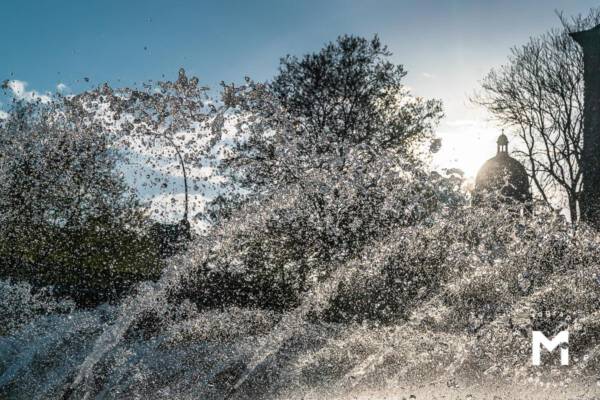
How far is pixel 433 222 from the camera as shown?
14.1m

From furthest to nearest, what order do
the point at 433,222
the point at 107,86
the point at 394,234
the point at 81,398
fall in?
1. the point at 107,86
2. the point at 394,234
3. the point at 433,222
4. the point at 81,398

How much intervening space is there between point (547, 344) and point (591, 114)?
45.9 feet

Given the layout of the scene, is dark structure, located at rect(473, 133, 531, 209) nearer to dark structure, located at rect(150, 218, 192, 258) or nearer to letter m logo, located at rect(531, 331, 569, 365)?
dark structure, located at rect(150, 218, 192, 258)

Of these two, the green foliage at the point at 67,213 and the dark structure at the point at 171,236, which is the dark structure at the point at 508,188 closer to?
the dark structure at the point at 171,236

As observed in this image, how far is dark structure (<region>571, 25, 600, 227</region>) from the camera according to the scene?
18.3 meters

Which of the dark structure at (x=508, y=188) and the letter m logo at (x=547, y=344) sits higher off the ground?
the dark structure at (x=508, y=188)

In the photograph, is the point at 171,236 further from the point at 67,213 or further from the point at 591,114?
the point at 591,114

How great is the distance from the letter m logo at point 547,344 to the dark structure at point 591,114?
11.5 meters

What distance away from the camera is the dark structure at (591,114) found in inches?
719

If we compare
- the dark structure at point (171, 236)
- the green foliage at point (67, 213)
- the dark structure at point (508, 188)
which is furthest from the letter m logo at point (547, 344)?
the dark structure at point (508, 188)

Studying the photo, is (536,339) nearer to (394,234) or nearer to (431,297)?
(431,297)

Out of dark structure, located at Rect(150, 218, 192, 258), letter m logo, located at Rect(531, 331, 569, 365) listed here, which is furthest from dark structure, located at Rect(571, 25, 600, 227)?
letter m logo, located at Rect(531, 331, 569, 365)

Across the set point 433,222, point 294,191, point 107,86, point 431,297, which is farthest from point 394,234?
point 107,86

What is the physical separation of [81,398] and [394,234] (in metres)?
10.4
